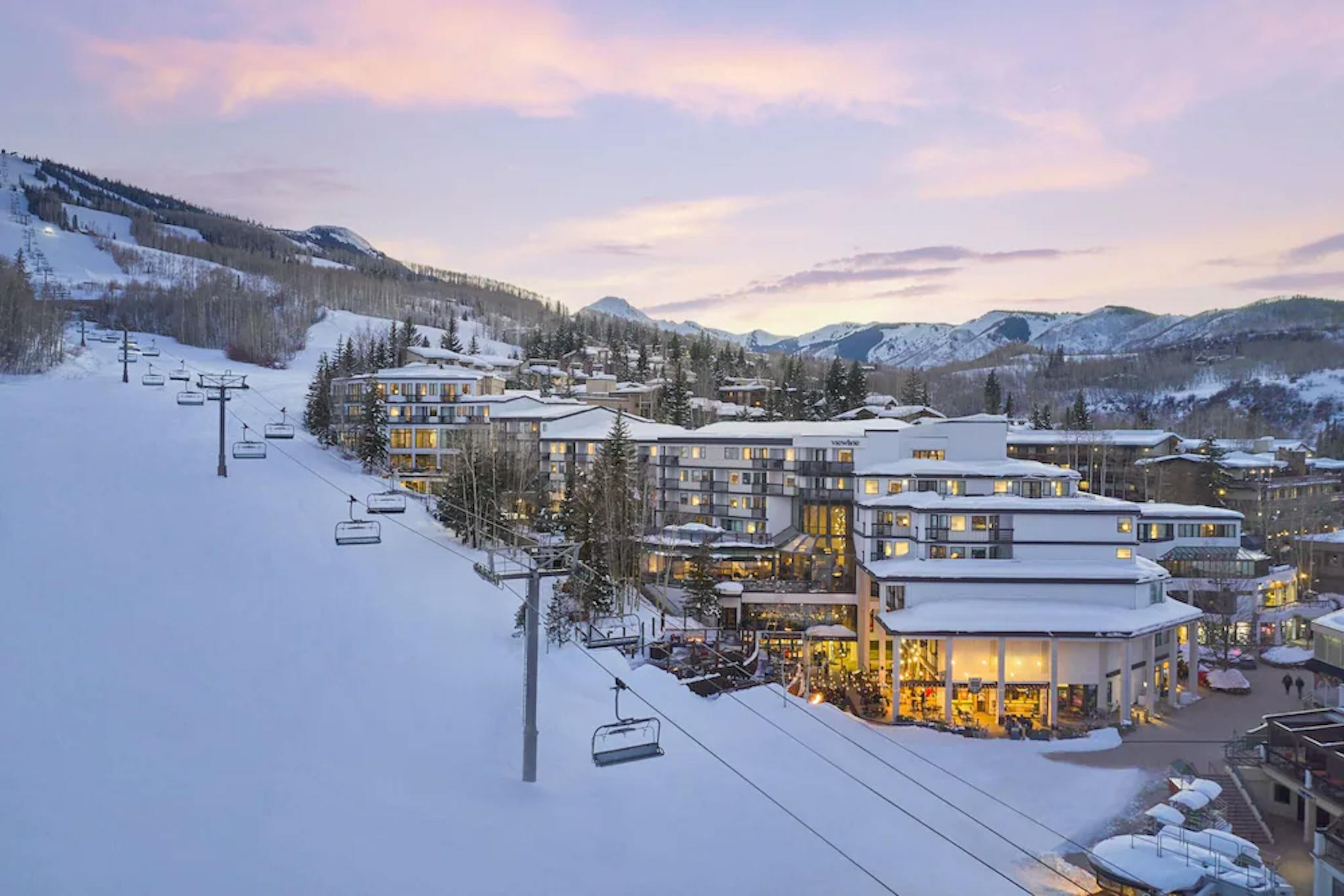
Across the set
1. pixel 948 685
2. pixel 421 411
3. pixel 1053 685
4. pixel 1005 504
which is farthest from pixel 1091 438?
pixel 421 411

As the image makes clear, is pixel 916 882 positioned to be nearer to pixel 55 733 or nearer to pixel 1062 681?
pixel 55 733

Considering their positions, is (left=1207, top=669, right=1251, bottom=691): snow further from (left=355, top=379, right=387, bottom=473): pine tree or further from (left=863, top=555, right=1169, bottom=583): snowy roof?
(left=355, top=379, right=387, bottom=473): pine tree

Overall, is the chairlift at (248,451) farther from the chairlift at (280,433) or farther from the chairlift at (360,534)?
the chairlift at (360,534)

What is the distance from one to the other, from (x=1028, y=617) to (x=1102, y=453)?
46037 mm

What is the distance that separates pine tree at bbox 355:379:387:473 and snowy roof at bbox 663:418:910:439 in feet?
63.3

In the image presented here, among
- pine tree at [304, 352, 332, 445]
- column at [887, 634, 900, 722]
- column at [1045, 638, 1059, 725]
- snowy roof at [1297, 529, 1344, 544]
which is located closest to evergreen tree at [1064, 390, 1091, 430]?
snowy roof at [1297, 529, 1344, 544]

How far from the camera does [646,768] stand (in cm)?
1886

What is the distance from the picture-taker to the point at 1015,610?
34.6 m

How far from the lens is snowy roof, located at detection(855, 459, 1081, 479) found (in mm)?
42844

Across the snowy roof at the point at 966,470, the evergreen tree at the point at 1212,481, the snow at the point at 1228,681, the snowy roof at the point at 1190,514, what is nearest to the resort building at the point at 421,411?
the snowy roof at the point at 966,470

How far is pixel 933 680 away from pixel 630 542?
16189mm

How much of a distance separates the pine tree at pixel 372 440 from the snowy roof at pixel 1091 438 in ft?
178

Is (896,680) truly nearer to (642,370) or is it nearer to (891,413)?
(891,413)

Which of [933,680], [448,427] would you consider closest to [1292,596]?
[933,680]
